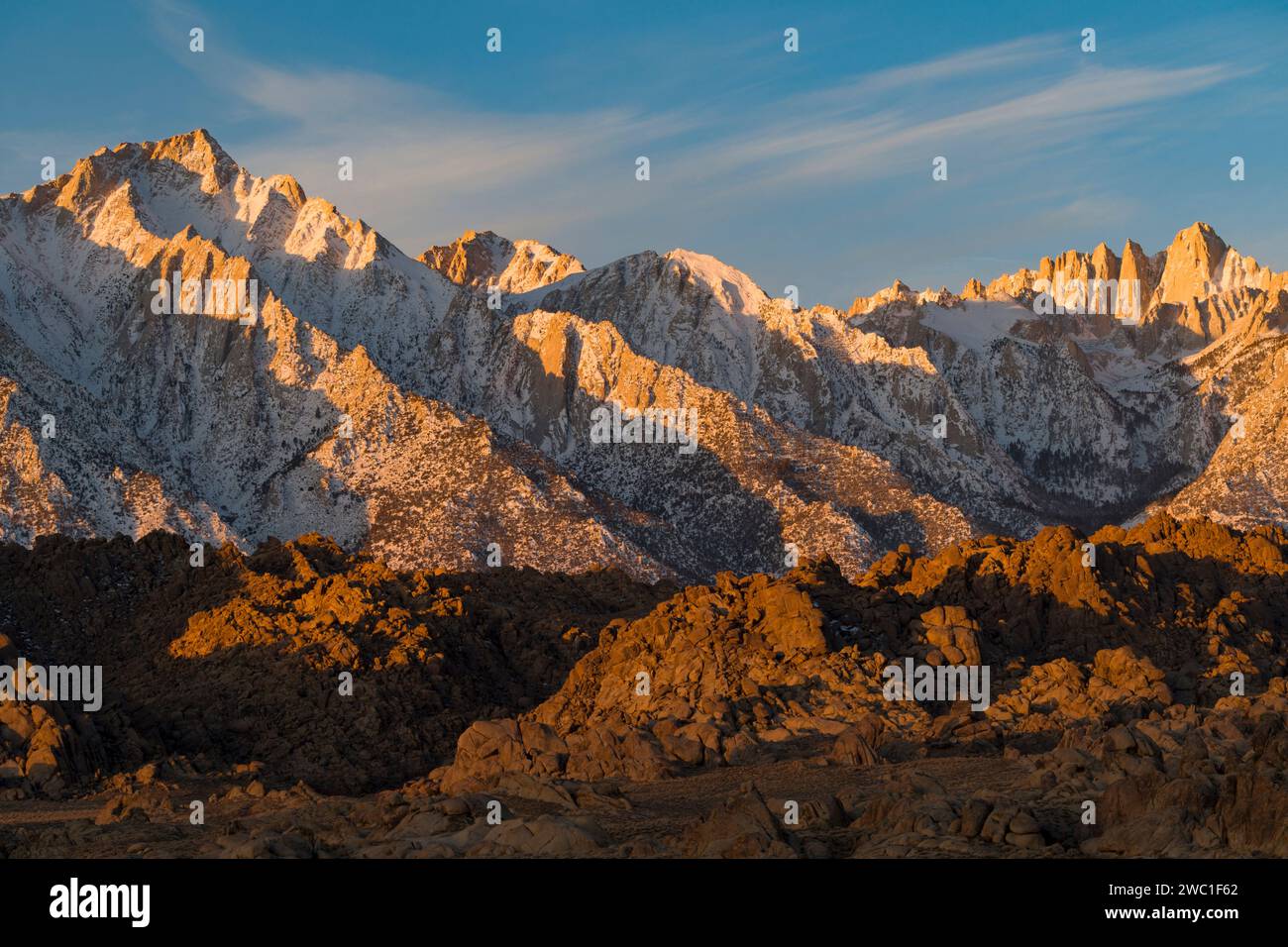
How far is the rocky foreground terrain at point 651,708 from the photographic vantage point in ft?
104

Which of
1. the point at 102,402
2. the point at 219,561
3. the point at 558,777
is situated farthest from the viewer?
the point at 102,402

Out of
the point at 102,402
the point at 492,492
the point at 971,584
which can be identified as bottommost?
the point at 971,584

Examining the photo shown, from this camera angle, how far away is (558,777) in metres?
42.8

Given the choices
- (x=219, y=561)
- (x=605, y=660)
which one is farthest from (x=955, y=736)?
(x=219, y=561)

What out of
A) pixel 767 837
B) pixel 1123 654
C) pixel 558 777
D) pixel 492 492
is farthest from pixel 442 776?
pixel 492 492

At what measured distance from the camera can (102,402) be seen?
649ft

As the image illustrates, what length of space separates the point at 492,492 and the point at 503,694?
295ft

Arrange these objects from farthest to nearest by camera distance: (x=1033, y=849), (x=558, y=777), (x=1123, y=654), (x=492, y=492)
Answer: (x=492, y=492), (x=1123, y=654), (x=558, y=777), (x=1033, y=849)

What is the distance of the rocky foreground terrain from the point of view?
104 feet

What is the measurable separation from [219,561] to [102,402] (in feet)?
400

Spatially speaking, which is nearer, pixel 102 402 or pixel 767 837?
pixel 767 837

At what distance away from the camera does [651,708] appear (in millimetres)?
52844
